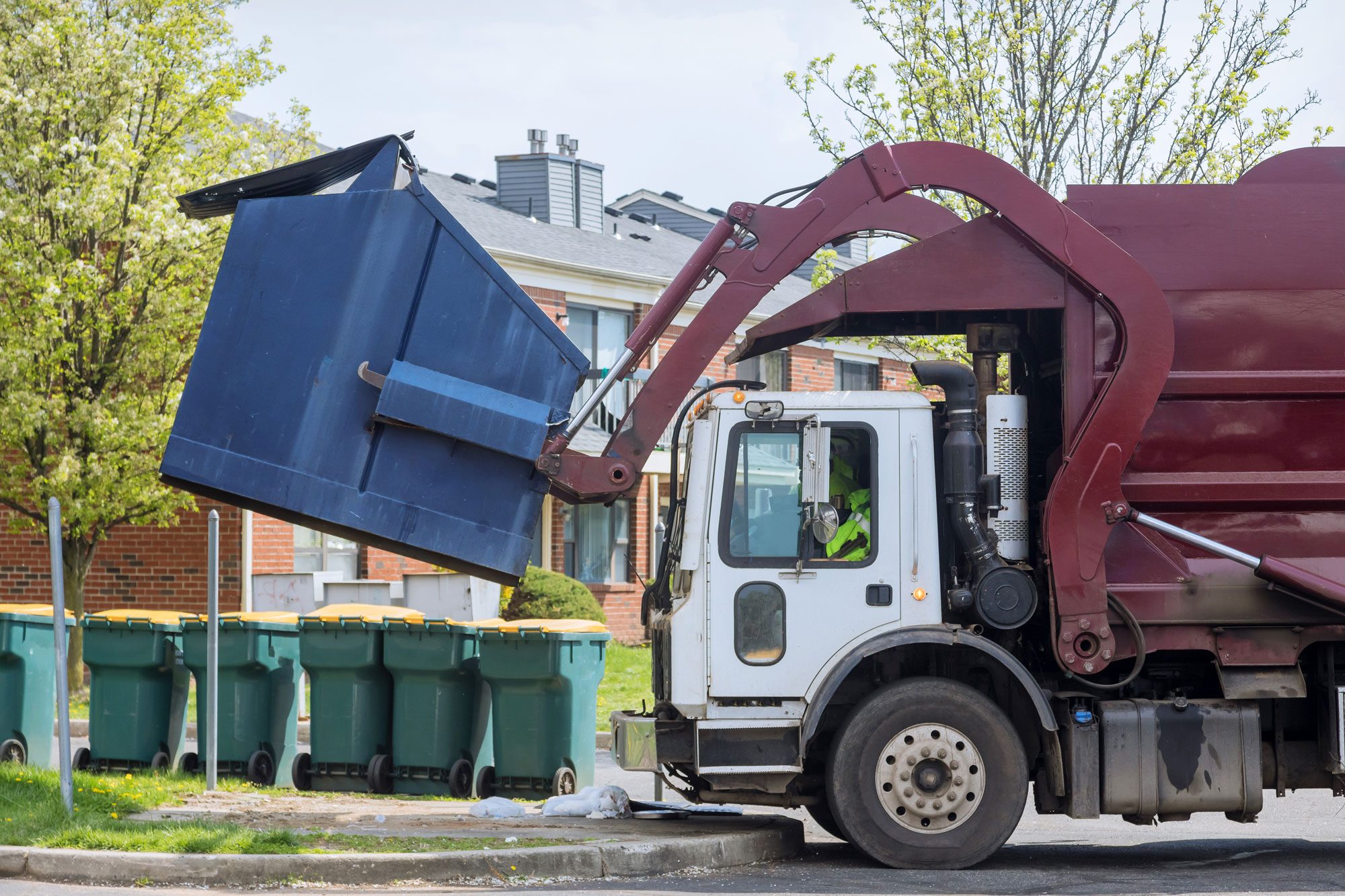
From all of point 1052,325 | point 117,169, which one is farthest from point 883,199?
point 117,169

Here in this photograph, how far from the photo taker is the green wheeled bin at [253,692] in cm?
998

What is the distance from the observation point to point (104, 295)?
1580cm

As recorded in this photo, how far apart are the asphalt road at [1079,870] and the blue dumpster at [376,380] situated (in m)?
1.78

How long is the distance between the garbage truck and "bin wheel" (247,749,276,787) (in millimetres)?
3031

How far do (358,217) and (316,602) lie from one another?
41.3 feet

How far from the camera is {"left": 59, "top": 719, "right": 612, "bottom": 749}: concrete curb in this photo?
42.7 feet

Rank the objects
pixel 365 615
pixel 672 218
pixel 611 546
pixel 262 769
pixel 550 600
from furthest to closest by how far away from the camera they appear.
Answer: pixel 672 218, pixel 611 546, pixel 550 600, pixel 262 769, pixel 365 615

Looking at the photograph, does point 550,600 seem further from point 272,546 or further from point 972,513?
point 972,513

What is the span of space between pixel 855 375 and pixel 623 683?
13382 millimetres

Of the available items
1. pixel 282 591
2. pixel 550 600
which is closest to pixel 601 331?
pixel 550 600

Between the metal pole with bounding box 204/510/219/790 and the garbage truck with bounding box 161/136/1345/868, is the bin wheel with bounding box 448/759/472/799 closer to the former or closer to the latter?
the metal pole with bounding box 204/510/219/790

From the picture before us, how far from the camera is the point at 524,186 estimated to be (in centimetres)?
2877

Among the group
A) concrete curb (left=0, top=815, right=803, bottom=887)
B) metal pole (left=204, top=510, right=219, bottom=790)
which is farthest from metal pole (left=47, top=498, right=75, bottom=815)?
metal pole (left=204, top=510, right=219, bottom=790)

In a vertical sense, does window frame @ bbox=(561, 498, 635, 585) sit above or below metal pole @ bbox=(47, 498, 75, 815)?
above
